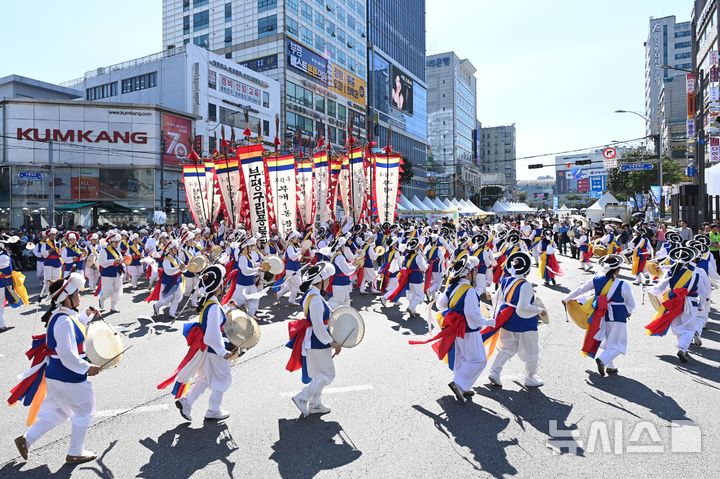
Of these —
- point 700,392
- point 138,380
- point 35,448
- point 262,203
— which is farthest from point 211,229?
point 700,392

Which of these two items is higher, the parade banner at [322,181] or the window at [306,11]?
the window at [306,11]

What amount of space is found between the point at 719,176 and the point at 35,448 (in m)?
27.6

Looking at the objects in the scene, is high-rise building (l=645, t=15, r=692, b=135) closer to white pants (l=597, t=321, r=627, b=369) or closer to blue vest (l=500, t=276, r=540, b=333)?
white pants (l=597, t=321, r=627, b=369)

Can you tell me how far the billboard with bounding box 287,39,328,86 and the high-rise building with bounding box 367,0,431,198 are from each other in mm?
11263

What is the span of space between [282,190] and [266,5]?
130 feet

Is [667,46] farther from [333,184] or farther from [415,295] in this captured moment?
[415,295]

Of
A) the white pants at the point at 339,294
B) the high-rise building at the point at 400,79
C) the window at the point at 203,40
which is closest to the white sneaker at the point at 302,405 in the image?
the white pants at the point at 339,294

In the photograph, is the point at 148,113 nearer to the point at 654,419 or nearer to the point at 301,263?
the point at 301,263

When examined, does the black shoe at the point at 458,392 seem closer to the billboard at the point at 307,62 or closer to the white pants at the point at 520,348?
the white pants at the point at 520,348

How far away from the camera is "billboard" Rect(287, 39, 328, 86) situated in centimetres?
5105

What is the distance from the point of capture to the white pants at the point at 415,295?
34.4ft

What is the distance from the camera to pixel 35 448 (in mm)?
4586

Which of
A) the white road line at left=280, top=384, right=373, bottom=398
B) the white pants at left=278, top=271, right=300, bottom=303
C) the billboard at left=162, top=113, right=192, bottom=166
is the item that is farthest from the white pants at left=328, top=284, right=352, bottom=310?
the billboard at left=162, top=113, right=192, bottom=166

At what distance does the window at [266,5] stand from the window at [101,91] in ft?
53.4
